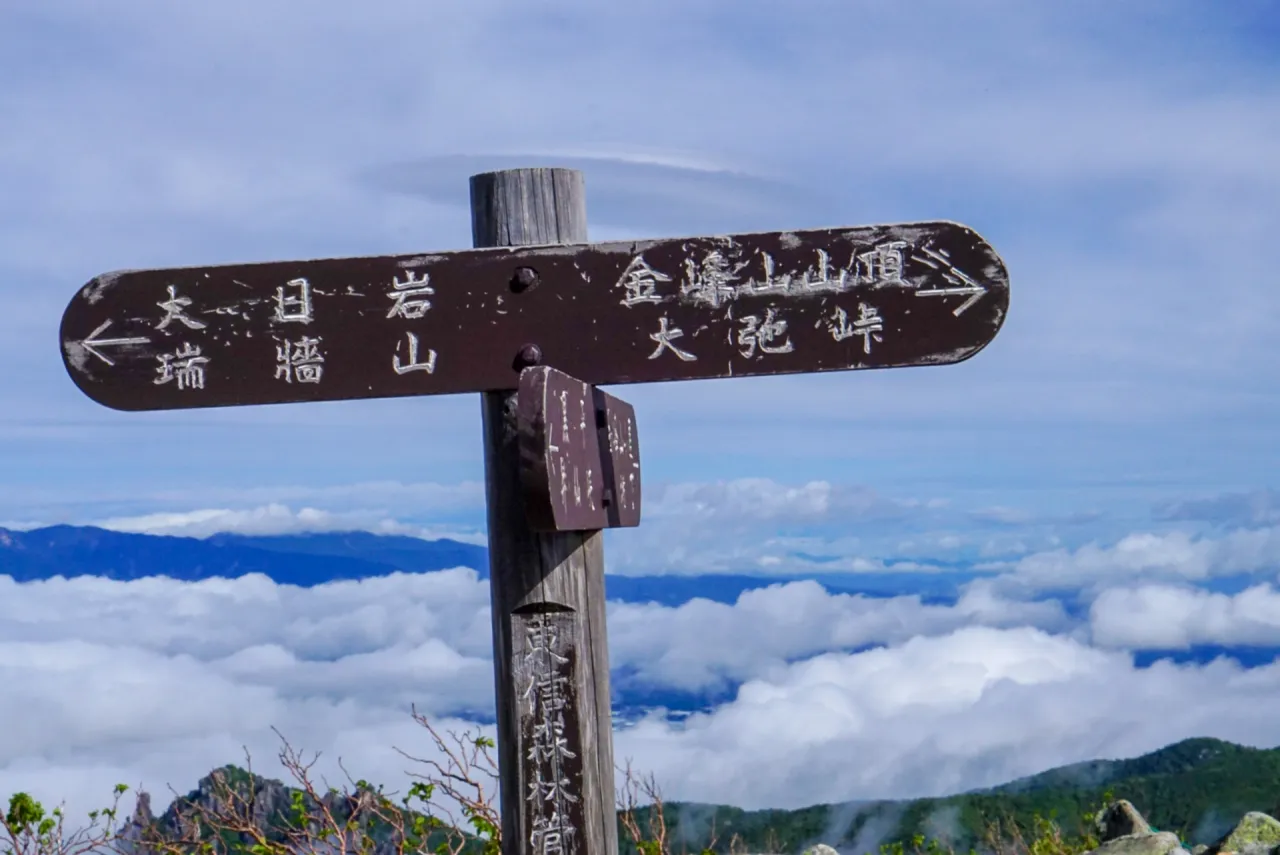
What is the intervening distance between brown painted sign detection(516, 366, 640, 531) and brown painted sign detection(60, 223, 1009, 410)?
0.76ft

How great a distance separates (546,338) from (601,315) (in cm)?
19

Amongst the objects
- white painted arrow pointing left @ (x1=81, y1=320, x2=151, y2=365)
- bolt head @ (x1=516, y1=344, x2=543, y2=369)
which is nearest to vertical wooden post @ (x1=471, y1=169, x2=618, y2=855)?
Answer: bolt head @ (x1=516, y1=344, x2=543, y2=369)

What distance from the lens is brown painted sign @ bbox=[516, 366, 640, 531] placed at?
3154 mm

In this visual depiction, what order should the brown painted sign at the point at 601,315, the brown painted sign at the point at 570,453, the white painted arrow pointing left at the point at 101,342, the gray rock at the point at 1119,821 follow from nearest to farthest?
1. the brown painted sign at the point at 570,453
2. the brown painted sign at the point at 601,315
3. the white painted arrow pointing left at the point at 101,342
4. the gray rock at the point at 1119,821

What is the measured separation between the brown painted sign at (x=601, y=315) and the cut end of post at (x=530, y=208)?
20 centimetres

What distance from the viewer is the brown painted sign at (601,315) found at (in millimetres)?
3672

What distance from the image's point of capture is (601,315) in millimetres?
3680

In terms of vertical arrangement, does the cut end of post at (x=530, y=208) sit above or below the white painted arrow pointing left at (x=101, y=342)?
above

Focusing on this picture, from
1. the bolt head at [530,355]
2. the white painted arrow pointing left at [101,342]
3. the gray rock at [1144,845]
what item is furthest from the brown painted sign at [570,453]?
the gray rock at [1144,845]

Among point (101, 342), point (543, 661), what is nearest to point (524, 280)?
point (543, 661)

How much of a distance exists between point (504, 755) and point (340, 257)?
5.64 ft

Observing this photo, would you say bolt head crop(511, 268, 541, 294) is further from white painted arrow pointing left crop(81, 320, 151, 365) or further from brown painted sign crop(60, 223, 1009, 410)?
white painted arrow pointing left crop(81, 320, 151, 365)

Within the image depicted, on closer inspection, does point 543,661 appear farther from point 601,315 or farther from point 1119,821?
point 1119,821

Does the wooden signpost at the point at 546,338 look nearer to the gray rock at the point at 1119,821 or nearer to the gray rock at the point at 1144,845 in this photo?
the gray rock at the point at 1144,845
